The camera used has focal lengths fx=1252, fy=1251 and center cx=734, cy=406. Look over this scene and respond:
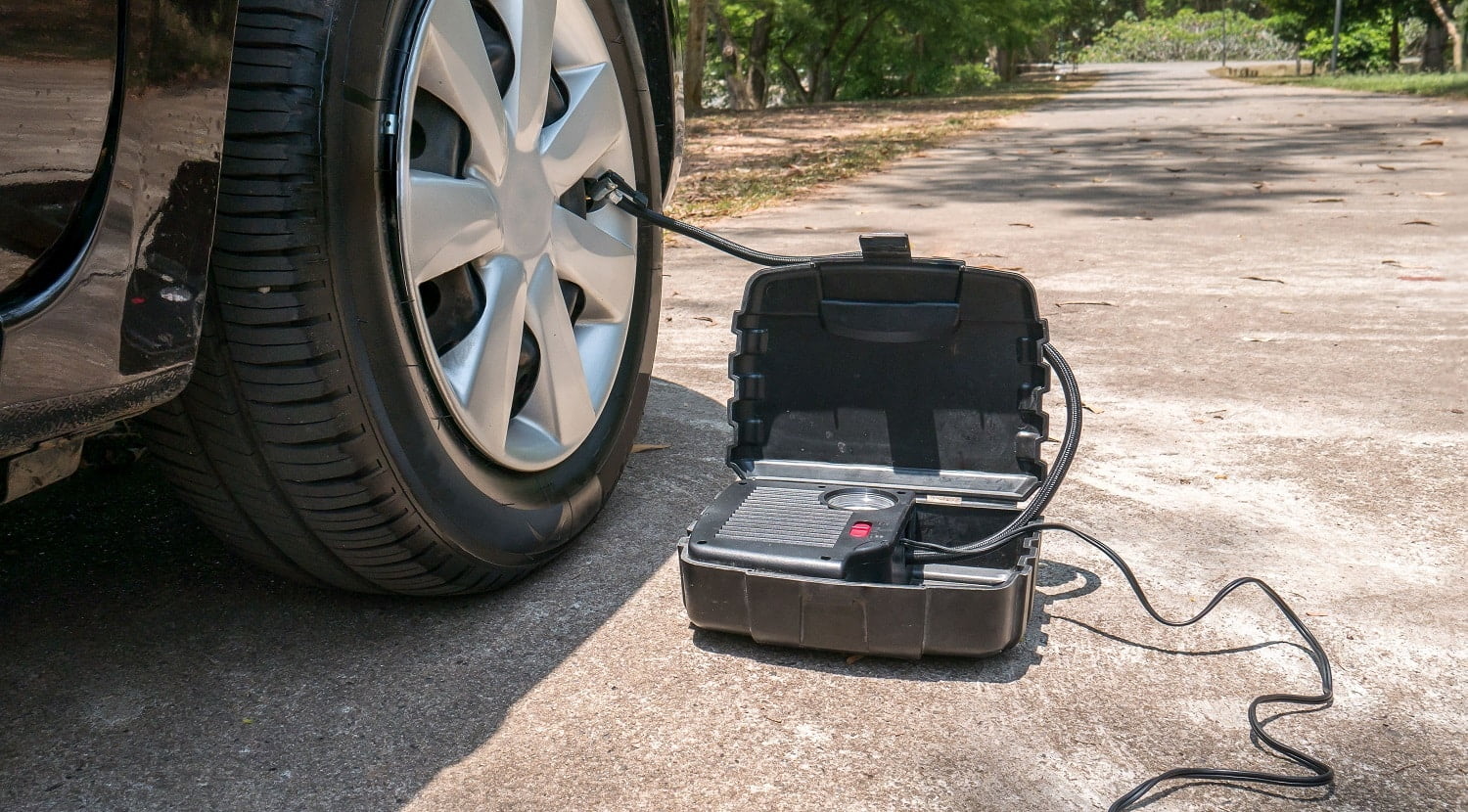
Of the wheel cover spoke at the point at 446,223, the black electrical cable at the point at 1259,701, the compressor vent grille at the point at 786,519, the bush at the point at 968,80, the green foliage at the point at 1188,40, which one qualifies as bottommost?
the black electrical cable at the point at 1259,701

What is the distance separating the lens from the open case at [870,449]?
5.74 ft

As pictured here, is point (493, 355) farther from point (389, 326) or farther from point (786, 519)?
point (786, 519)

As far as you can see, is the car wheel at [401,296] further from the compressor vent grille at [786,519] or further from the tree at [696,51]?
the tree at [696,51]

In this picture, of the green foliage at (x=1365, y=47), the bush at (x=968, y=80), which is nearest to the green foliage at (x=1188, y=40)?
the bush at (x=968, y=80)

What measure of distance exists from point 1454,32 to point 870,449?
3090cm

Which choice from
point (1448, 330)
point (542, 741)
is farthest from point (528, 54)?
point (1448, 330)

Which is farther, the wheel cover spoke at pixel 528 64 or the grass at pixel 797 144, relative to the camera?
the grass at pixel 797 144

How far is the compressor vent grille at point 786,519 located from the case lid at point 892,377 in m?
0.11

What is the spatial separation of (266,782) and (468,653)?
380 mm

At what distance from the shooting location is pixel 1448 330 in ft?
12.5

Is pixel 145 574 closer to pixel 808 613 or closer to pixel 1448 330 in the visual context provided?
pixel 808 613

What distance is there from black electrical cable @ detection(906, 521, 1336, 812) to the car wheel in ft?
2.14

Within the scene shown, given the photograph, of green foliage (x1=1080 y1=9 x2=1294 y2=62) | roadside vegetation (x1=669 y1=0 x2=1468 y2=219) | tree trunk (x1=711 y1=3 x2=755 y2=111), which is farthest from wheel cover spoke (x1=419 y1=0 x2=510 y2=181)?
green foliage (x1=1080 y1=9 x2=1294 y2=62)

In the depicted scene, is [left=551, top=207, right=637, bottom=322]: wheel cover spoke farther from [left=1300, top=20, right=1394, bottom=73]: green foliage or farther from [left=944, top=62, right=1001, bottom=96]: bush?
[left=1300, top=20, right=1394, bottom=73]: green foliage
